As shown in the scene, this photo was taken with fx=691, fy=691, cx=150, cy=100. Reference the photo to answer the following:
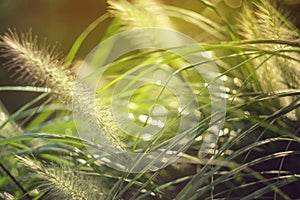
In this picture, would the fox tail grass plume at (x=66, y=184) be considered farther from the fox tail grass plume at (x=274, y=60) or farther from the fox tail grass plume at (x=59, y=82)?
the fox tail grass plume at (x=274, y=60)

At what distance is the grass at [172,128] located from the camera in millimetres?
1091

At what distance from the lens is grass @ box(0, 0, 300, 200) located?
3.58 ft

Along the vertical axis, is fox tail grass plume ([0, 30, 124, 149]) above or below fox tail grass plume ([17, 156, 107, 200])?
above

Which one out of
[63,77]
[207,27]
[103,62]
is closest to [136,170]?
[63,77]

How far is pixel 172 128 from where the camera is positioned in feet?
5.10

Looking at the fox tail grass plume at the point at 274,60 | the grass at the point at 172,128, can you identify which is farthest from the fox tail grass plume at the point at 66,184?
the fox tail grass plume at the point at 274,60

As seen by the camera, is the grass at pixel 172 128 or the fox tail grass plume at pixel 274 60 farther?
the fox tail grass plume at pixel 274 60

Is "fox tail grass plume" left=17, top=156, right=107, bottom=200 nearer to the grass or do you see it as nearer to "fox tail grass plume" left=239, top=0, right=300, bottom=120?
the grass

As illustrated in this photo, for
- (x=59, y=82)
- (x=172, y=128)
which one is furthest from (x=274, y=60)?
(x=59, y=82)

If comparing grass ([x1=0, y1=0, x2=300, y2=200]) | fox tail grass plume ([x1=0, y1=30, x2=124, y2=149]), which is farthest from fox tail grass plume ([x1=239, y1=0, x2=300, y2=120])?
fox tail grass plume ([x1=0, y1=30, x2=124, y2=149])

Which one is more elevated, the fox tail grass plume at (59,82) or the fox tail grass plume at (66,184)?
the fox tail grass plume at (59,82)

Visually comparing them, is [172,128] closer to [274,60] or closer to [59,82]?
[274,60]

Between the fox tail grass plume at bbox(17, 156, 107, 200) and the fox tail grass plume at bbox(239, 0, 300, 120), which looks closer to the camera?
the fox tail grass plume at bbox(17, 156, 107, 200)

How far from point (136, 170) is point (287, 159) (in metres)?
0.40
